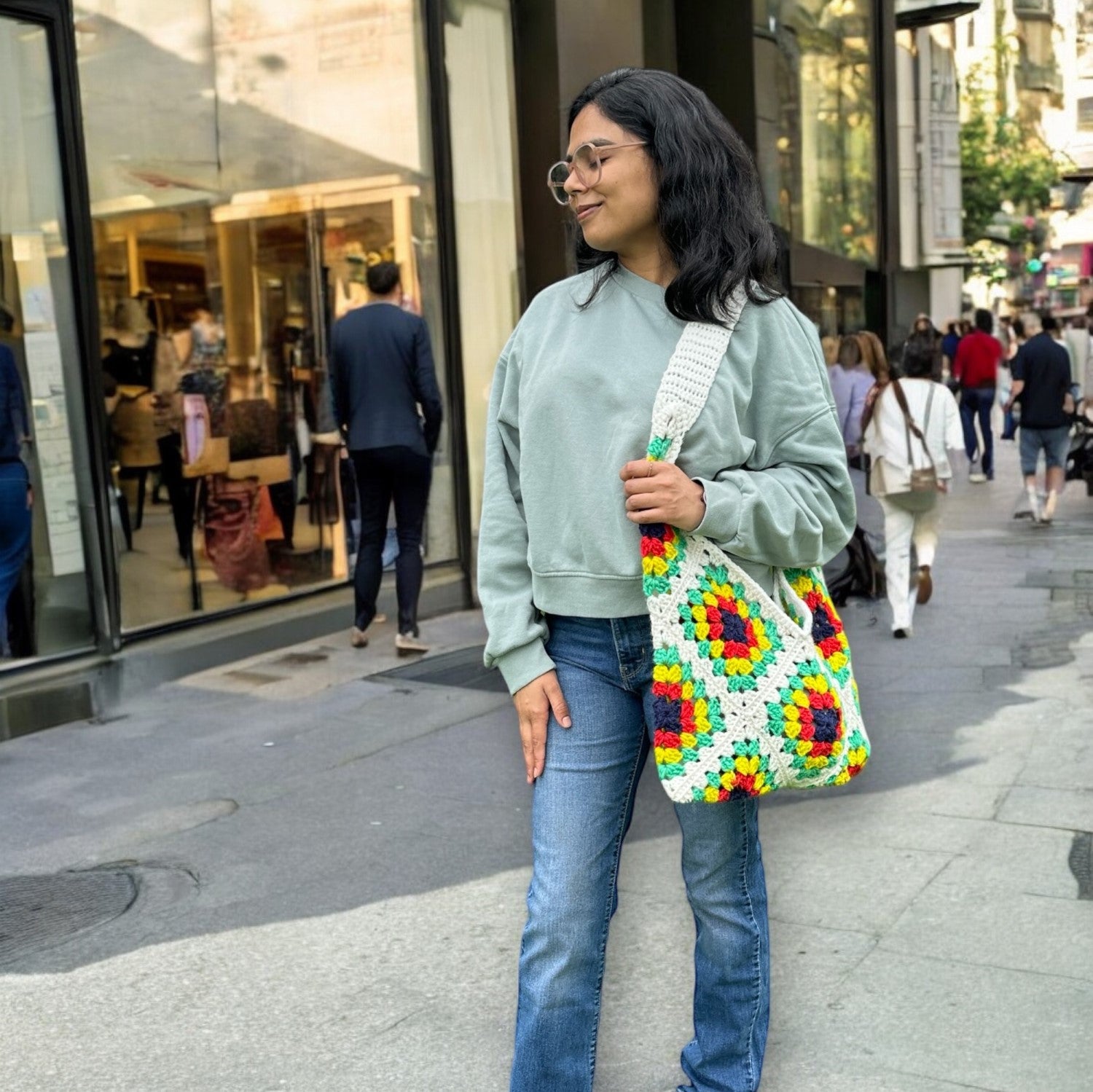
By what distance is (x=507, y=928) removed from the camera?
13.7ft

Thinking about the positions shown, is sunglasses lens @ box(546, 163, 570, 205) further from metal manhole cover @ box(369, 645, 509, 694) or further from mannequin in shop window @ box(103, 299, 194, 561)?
mannequin in shop window @ box(103, 299, 194, 561)

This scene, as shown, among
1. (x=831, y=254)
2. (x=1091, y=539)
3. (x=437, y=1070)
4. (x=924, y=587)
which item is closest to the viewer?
(x=437, y=1070)

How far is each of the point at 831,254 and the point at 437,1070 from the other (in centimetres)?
1293

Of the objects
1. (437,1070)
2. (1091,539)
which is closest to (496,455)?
(437,1070)

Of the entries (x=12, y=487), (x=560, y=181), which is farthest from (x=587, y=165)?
(x=12, y=487)

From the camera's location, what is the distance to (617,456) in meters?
2.54

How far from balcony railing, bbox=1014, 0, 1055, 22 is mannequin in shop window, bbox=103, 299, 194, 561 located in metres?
78.2

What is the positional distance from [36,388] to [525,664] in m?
5.23

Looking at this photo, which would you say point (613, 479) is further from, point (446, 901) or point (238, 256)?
point (238, 256)

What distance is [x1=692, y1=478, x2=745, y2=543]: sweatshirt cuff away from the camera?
8.06ft


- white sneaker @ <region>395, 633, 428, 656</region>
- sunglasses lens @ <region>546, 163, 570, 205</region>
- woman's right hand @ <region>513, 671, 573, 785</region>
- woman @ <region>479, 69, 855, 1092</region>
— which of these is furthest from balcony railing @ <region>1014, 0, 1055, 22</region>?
woman's right hand @ <region>513, 671, 573, 785</region>

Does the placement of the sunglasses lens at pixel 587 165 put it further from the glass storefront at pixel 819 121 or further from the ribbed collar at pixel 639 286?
the glass storefront at pixel 819 121

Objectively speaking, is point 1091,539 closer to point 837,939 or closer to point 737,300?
point 837,939

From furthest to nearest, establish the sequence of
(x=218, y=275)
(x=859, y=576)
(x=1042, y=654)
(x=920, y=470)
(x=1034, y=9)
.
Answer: (x=1034, y=9) → (x=859, y=576) → (x=218, y=275) → (x=920, y=470) → (x=1042, y=654)
